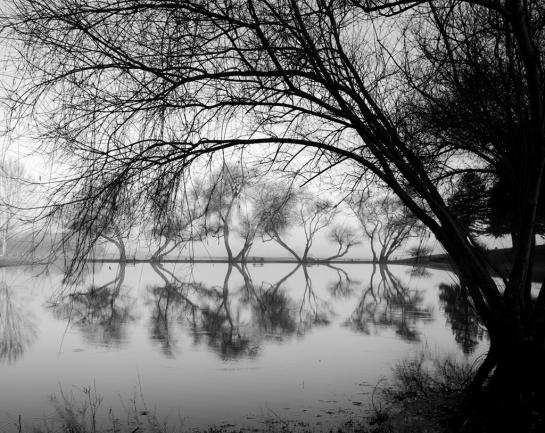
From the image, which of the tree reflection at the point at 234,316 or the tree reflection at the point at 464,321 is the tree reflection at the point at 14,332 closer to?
the tree reflection at the point at 234,316

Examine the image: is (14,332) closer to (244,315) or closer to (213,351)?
(213,351)

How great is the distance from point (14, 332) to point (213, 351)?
5.30 m

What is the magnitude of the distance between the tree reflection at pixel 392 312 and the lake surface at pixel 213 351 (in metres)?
0.05

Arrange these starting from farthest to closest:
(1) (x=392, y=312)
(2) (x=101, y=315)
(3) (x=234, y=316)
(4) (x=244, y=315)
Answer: (1) (x=392, y=312)
(4) (x=244, y=315)
(2) (x=101, y=315)
(3) (x=234, y=316)

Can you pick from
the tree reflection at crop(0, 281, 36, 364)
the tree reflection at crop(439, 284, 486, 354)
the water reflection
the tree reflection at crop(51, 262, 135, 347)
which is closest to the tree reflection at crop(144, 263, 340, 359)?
the water reflection

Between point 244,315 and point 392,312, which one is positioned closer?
point 244,315

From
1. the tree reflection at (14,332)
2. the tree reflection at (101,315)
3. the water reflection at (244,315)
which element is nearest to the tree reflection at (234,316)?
the water reflection at (244,315)

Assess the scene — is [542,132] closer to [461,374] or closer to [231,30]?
[231,30]

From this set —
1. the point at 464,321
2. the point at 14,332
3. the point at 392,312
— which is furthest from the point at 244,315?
the point at 464,321

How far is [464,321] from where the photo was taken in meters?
12.5

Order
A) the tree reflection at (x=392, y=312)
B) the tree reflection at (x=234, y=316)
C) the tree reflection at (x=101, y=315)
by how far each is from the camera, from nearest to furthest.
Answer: the tree reflection at (x=234, y=316), the tree reflection at (x=101, y=315), the tree reflection at (x=392, y=312)

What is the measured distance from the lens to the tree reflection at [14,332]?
29.5 ft

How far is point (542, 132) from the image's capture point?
4.39 metres

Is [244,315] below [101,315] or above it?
below
